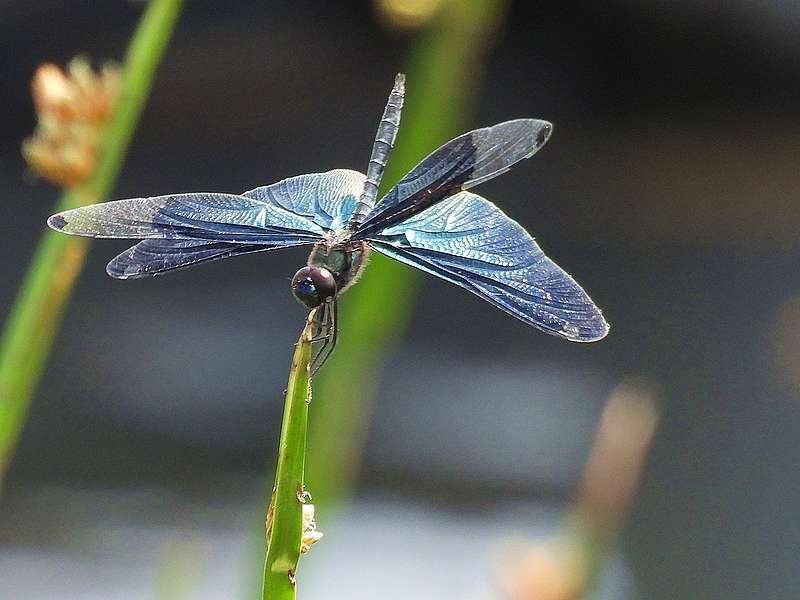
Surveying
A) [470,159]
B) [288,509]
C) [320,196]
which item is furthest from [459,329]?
[288,509]

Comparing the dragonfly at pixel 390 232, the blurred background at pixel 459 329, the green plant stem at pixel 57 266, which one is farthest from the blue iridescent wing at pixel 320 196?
the blurred background at pixel 459 329

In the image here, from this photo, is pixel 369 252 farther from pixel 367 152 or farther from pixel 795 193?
pixel 795 193

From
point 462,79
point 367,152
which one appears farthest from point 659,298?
point 462,79

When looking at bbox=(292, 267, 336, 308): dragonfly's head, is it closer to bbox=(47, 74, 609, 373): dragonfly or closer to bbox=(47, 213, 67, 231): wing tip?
bbox=(47, 74, 609, 373): dragonfly

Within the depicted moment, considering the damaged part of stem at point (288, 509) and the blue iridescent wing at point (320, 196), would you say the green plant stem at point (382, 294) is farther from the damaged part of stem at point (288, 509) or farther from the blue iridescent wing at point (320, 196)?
the damaged part of stem at point (288, 509)

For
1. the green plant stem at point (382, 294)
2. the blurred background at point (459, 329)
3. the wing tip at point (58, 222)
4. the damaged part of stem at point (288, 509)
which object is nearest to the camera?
the damaged part of stem at point (288, 509)

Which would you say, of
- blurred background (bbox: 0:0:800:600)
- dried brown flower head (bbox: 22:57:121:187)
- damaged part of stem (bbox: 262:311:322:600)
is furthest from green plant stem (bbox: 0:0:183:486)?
blurred background (bbox: 0:0:800:600)

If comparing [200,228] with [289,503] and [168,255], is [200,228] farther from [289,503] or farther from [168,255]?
[289,503]
